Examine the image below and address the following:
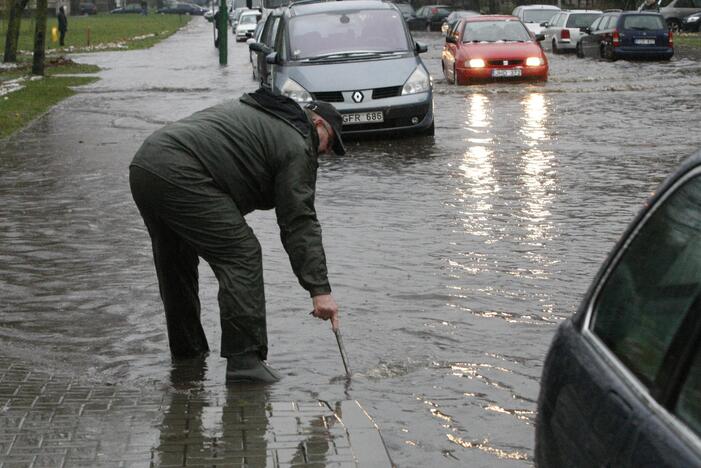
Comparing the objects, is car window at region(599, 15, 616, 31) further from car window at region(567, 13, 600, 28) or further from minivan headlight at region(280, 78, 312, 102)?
minivan headlight at region(280, 78, 312, 102)

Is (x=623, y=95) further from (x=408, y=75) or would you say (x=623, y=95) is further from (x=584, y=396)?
(x=584, y=396)

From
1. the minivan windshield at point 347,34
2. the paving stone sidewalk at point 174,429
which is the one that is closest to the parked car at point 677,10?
the minivan windshield at point 347,34

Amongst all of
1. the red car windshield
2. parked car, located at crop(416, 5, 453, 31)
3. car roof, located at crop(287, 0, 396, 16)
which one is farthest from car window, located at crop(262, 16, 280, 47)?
parked car, located at crop(416, 5, 453, 31)

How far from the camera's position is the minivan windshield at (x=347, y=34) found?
19.2m

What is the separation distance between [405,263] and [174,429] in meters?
4.46

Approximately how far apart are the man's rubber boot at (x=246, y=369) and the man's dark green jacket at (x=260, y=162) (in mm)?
499

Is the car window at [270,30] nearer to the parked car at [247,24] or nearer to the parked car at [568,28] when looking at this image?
the parked car at [568,28]

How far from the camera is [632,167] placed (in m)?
15.4

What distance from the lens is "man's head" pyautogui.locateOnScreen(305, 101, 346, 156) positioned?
21.0 feet

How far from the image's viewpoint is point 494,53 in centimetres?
2789

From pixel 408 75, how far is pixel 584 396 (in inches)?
612

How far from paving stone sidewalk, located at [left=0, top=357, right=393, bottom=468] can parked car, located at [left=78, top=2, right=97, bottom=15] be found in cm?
12786

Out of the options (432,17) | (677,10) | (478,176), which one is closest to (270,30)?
(478,176)

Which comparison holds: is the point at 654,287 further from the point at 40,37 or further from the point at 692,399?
the point at 40,37
